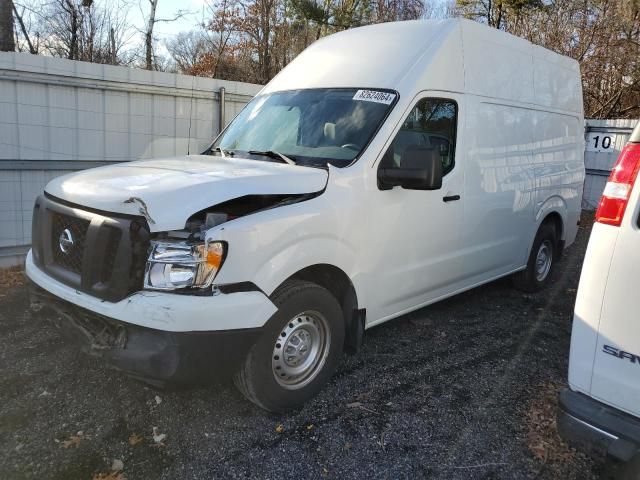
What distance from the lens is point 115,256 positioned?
2.74 metres

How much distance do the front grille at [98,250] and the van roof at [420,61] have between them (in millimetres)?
2105

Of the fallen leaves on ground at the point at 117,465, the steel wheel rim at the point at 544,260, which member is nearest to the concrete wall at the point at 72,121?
the fallen leaves on ground at the point at 117,465

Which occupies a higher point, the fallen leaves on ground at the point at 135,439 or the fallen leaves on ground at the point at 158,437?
the fallen leaves on ground at the point at 158,437

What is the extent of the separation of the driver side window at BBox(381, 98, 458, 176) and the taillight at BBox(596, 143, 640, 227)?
1275 millimetres

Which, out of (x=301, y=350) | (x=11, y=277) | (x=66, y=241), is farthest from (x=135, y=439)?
(x=11, y=277)

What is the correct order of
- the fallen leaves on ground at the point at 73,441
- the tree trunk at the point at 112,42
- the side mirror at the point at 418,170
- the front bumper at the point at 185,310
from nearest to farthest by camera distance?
the front bumper at the point at 185,310
the fallen leaves on ground at the point at 73,441
the side mirror at the point at 418,170
the tree trunk at the point at 112,42

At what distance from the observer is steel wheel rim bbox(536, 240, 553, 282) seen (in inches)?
241

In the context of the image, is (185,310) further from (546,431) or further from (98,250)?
(546,431)

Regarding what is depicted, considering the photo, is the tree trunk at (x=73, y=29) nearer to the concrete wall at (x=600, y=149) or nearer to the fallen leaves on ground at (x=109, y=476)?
the concrete wall at (x=600, y=149)

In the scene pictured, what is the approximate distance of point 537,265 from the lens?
6.09 meters

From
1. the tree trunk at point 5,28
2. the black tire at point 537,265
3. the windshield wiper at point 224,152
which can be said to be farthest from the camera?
the tree trunk at point 5,28

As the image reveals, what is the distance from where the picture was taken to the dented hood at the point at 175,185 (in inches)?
107

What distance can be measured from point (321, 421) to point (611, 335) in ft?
5.83

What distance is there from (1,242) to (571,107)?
6.97 metres
